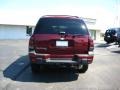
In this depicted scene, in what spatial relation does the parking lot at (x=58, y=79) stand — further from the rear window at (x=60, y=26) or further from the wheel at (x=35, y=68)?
the rear window at (x=60, y=26)

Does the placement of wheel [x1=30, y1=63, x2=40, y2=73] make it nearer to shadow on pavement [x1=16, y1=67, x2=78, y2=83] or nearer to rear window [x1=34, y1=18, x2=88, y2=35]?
shadow on pavement [x1=16, y1=67, x2=78, y2=83]

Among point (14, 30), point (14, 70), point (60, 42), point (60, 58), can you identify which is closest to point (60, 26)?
point (60, 42)

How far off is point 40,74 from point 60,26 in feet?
5.92

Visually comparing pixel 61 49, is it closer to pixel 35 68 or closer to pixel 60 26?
pixel 60 26

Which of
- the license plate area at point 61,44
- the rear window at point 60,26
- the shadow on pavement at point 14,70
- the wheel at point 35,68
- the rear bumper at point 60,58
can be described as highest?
the rear window at point 60,26

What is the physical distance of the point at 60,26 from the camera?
10.7m

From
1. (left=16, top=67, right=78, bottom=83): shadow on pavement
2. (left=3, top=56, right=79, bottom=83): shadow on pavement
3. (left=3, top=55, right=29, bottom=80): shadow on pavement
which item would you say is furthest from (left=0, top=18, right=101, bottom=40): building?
(left=16, top=67, right=78, bottom=83): shadow on pavement

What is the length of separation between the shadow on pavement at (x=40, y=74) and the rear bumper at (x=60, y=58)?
0.60m

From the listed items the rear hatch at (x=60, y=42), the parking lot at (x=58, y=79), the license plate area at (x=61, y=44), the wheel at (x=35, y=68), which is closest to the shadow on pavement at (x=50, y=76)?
the parking lot at (x=58, y=79)

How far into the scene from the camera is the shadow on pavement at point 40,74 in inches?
409

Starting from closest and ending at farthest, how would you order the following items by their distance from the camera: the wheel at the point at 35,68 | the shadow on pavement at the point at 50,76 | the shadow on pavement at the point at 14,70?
1. the shadow on pavement at the point at 50,76
2. the shadow on pavement at the point at 14,70
3. the wheel at the point at 35,68

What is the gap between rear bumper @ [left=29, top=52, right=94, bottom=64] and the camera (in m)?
10.1

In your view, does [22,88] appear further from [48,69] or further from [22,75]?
[48,69]

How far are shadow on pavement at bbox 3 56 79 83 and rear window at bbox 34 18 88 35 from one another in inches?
57.4
